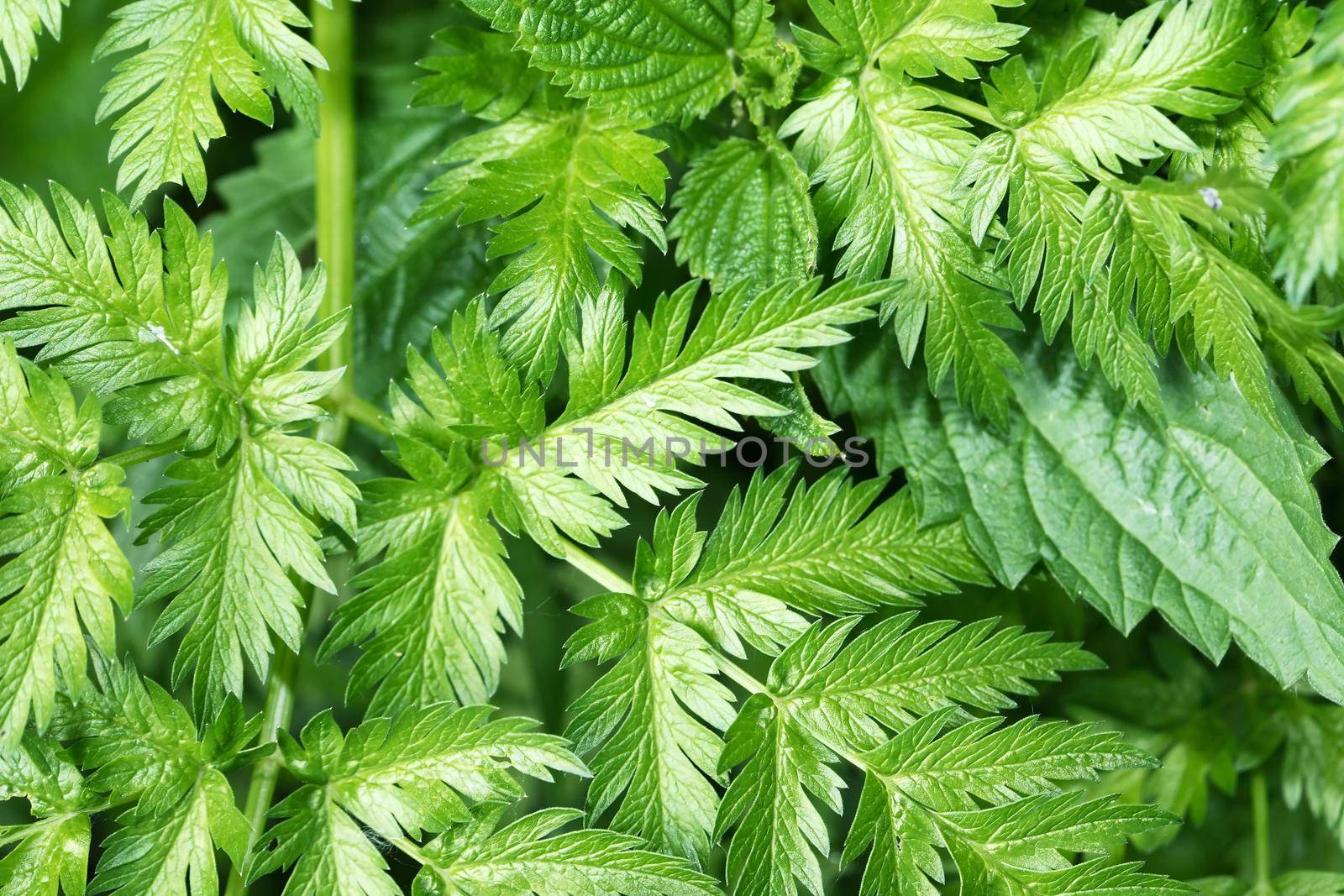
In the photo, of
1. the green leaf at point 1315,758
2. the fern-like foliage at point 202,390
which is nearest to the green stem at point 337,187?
the fern-like foliage at point 202,390

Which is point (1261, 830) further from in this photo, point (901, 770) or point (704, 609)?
point (704, 609)

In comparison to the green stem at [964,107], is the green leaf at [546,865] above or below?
below

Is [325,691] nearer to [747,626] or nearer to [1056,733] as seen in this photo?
[747,626]

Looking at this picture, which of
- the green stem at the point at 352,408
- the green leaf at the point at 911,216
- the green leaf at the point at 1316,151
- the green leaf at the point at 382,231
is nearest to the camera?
the green leaf at the point at 1316,151

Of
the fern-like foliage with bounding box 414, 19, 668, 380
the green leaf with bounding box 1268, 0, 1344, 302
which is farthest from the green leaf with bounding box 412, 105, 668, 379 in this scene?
the green leaf with bounding box 1268, 0, 1344, 302

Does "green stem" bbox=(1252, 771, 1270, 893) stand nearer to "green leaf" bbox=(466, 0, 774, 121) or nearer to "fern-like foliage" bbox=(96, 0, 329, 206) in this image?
"green leaf" bbox=(466, 0, 774, 121)

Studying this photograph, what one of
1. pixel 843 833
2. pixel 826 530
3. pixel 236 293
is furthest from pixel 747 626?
pixel 236 293

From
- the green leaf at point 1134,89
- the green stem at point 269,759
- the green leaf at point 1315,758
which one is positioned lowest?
the green leaf at point 1315,758

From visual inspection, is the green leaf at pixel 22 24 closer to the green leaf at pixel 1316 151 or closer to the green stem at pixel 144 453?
the green stem at pixel 144 453

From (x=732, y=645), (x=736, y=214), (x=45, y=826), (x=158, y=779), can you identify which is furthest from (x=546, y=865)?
(x=736, y=214)
